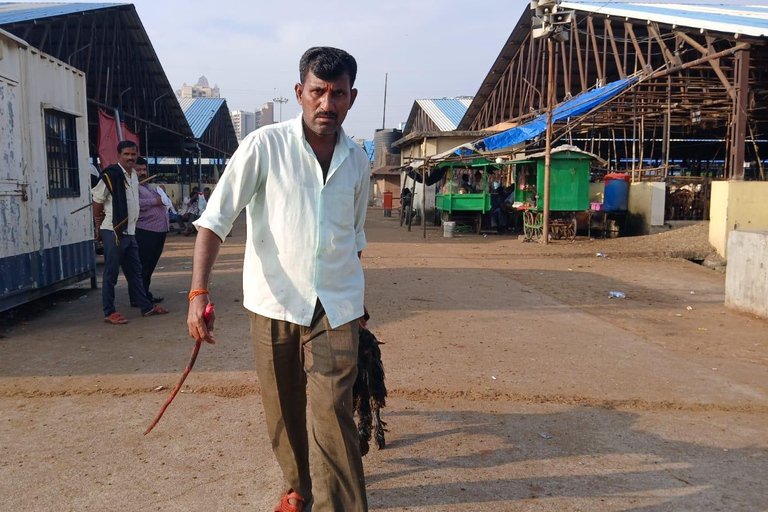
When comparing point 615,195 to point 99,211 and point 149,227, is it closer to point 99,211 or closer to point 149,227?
point 149,227

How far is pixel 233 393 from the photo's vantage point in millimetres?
4715

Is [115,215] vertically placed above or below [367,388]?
above

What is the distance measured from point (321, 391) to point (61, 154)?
6.94 metres

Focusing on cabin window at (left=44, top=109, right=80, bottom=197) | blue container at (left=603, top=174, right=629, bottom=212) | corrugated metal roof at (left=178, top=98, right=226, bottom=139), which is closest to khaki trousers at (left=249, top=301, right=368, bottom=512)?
cabin window at (left=44, top=109, right=80, bottom=197)

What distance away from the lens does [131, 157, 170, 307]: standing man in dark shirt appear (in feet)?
25.4

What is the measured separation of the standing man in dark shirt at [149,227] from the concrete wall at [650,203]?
40.2 feet

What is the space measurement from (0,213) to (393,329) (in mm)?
4095

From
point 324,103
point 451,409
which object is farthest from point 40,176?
point 324,103

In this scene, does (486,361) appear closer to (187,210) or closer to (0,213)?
(0,213)

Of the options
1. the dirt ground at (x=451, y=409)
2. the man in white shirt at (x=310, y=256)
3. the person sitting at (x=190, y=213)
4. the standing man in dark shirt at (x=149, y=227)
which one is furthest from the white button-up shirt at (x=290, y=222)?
the person sitting at (x=190, y=213)

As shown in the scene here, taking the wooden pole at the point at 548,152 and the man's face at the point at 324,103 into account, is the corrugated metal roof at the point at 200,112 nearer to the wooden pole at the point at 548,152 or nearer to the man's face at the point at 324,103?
the wooden pole at the point at 548,152

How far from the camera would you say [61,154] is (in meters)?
8.14

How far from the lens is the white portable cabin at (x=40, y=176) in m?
6.57

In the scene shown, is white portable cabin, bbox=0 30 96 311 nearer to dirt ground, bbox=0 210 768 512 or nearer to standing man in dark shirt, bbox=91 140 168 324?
dirt ground, bbox=0 210 768 512
